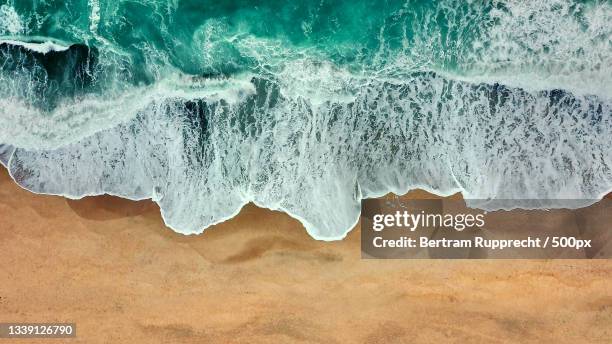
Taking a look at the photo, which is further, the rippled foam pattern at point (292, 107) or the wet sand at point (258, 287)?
the wet sand at point (258, 287)

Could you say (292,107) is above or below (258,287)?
above

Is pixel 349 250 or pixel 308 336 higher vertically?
pixel 349 250

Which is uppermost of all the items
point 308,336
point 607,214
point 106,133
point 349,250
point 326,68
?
point 326,68

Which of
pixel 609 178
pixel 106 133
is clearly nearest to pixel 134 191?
pixel 106 133

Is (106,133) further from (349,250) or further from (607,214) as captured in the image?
(607,214)
